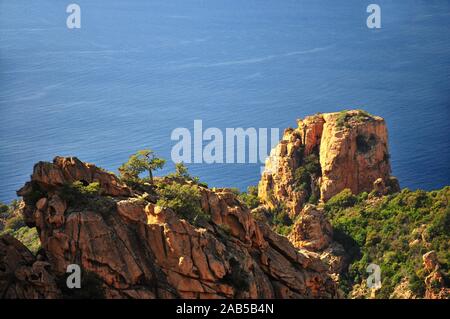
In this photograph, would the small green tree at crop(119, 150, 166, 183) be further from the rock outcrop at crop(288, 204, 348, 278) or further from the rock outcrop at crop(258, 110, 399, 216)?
the rock outcrop at crop(258, 110, 399, 216)

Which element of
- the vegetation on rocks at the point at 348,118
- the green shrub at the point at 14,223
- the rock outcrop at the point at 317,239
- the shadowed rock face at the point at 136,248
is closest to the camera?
the shadowed rock face at the point at 136,248

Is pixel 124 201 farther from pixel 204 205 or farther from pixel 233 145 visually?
pixel 233 145

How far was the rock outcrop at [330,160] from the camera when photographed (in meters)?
98.7

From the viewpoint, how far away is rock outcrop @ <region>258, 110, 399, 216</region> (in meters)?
98.7

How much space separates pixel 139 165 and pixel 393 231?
30045 millimetres

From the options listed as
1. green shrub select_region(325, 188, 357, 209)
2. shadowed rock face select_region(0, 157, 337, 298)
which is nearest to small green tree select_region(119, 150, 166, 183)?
shadowed rock face select_region(0, 157, 337, 298)

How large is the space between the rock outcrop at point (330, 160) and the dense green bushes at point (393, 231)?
1.88 meters

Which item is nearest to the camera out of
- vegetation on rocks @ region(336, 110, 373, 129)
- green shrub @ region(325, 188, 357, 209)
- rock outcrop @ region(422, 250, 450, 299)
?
rock outcrop @ region(422, 250, 450, 299)

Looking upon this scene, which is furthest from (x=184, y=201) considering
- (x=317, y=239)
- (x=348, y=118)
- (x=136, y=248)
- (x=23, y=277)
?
(x=348, y=118)

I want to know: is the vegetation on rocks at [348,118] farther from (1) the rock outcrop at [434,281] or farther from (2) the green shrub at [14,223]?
(2) the green shrub at [14,223]

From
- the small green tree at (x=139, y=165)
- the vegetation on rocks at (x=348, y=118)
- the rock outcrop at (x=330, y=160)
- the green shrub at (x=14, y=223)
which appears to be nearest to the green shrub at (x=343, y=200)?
the rock outcrop at (x=330, y=160)

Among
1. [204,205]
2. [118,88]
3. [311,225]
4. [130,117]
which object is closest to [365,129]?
[311,225]

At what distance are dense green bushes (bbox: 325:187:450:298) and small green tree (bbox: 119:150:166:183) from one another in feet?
75.5

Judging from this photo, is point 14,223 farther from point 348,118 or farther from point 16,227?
point 348,118
